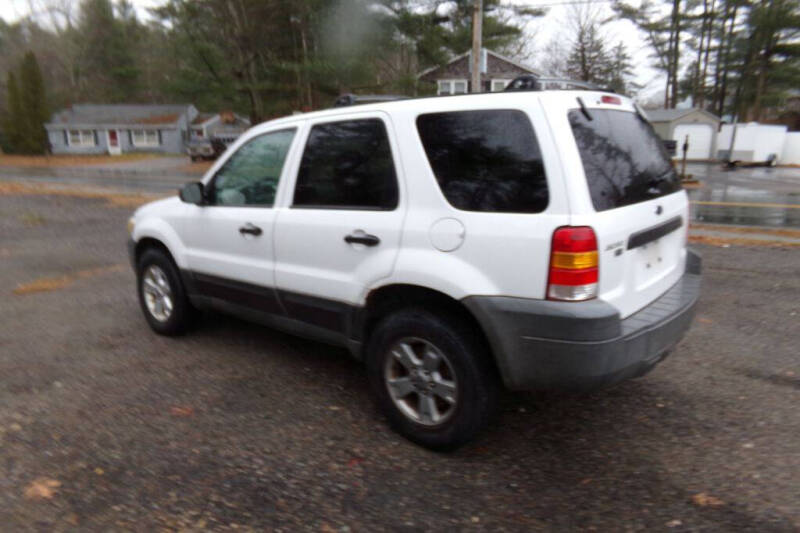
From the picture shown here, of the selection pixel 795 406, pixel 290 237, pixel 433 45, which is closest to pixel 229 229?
pixel 290 237

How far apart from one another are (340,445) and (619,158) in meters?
2.16

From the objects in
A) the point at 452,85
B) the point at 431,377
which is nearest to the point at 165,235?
the point at 431,377

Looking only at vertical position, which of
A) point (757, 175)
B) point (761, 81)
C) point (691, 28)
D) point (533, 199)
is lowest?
point (757, 175)

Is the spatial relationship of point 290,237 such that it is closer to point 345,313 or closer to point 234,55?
point 345,313

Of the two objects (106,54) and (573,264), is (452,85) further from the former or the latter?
(106,54)

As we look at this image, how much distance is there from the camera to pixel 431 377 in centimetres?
302

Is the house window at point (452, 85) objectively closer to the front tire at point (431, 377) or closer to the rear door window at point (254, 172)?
the rear door window at point (254, 172)

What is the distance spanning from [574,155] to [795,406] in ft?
7.69

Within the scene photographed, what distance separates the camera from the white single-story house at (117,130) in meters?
51.5

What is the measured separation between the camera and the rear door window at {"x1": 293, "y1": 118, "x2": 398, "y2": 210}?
10.5 ft

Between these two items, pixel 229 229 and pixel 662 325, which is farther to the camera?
pixel 229 229

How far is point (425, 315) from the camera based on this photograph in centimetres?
299

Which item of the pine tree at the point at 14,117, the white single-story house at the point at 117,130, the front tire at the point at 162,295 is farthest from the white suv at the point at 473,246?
the pine tree at the point at 14,117

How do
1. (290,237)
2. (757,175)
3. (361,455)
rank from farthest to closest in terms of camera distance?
(757,175)
(290,237)
(361,455)
